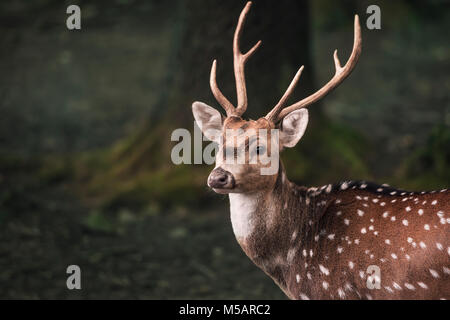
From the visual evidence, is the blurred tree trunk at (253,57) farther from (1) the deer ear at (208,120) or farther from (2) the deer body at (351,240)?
(2) the deer body at (351,240)

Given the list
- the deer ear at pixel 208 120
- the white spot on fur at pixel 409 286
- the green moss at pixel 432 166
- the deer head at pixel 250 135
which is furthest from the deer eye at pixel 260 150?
the green moss at pixel 432 166

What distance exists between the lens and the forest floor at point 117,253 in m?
5.62

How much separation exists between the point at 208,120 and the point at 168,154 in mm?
3143

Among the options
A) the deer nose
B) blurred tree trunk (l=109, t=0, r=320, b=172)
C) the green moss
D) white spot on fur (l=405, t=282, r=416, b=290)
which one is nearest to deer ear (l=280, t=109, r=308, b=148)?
the deer nose

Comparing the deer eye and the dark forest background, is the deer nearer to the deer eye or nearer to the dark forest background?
the deer eye

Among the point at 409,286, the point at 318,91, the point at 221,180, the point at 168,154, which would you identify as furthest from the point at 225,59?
the point at 409,286

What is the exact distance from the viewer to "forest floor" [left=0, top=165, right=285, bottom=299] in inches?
221

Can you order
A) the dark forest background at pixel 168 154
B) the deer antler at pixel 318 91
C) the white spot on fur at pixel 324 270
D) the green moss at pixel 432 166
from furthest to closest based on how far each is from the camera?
the green moss at pixel 432 166, the dark forest background at pixel 168 154, the deer antler at pixel 318 91, the white spot on fur at pixel 324 270

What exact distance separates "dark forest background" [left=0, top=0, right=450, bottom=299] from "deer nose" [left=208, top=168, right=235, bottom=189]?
2066 millimetres

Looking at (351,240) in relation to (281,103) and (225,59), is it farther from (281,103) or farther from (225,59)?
(225,59)

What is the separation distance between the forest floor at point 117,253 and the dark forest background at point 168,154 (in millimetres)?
18

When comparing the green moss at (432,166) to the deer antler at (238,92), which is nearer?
the deer antler at (238,92)

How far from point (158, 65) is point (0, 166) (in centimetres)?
499
